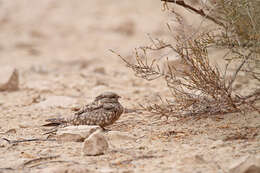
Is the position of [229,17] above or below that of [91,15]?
below

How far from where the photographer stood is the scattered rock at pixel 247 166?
97.3 inches

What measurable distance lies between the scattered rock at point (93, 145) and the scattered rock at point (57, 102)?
7.77 ft

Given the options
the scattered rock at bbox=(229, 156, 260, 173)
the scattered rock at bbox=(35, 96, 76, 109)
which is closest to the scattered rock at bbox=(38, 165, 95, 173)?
the scattered rock at bbox=(229, 156, 260, 173)

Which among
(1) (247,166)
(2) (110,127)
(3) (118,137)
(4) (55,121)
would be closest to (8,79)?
(4) (55,121)

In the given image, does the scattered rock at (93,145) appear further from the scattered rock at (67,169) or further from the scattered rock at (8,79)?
the scattered rock at (8,79)

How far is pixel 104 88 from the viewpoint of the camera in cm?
652

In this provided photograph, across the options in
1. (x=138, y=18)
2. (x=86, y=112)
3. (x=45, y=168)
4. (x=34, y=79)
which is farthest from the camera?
(x=138, y=18)

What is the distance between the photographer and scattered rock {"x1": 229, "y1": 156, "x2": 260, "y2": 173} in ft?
8.11

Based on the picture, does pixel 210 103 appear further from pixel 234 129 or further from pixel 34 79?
pixel 34 79

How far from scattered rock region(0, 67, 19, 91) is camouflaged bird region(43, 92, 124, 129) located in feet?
8.63

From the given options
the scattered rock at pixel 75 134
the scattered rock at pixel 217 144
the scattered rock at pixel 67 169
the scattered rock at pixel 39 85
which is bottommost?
the scattered rock at pixel 67 169

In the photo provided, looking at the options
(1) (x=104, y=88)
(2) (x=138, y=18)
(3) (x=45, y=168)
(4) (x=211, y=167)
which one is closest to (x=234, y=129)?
(4) (x=211, y=167)

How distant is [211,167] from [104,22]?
12966mm

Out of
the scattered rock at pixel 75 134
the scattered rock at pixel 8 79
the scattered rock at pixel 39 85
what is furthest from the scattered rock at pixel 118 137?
the scattered rock at pixel 8 79
